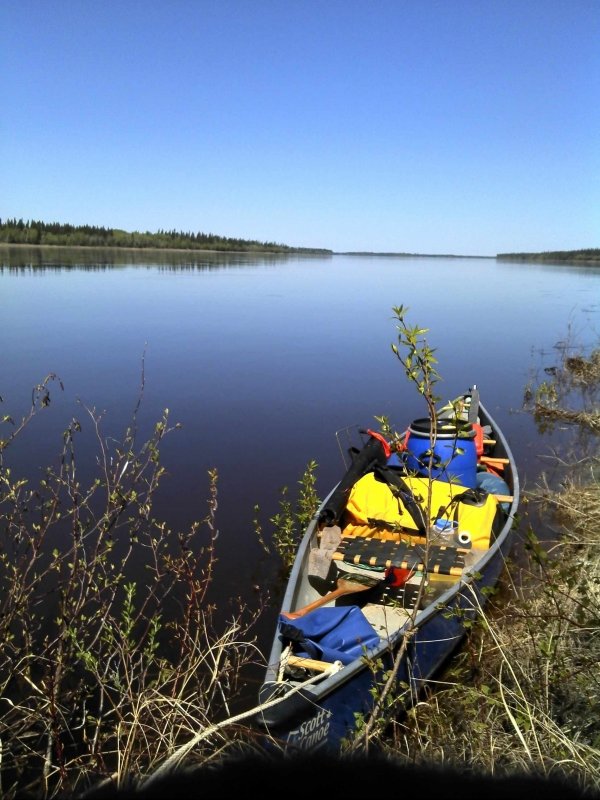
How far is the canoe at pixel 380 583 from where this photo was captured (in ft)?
12.4

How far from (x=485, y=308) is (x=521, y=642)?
3766 cm

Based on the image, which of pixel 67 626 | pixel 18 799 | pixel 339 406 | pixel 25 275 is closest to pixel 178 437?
pixel 339 406

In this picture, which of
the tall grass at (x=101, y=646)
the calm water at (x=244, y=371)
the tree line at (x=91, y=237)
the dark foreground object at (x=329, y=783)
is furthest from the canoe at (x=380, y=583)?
the tree line at (x=91, y=237)

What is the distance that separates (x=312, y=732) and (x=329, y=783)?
3367 mm

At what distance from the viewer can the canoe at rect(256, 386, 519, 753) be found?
3.79 meters

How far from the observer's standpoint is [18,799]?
139 cm

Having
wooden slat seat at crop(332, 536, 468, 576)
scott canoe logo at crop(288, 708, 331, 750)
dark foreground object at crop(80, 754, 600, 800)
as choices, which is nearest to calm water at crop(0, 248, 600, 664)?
wooden slat seat at crop(332, 536, 468, 576)

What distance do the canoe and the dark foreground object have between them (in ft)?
7.86

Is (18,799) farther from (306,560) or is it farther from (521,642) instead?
(306,560)

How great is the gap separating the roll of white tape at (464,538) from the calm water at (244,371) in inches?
93.3

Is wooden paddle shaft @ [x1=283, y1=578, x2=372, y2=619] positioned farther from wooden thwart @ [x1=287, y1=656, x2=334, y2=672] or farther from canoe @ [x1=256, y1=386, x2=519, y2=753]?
wooden thwart @ [x1=287, y1=656, x2=334, y2=672]

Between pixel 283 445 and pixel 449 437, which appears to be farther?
pixel 283 445

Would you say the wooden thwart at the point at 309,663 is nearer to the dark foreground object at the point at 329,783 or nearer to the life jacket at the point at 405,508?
the life jacket at the point at 405,508

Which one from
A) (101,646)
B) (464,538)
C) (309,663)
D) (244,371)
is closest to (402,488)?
(464,538)
